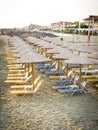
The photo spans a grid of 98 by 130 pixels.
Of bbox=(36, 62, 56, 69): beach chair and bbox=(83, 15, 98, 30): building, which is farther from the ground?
bbox=(83, 15, 98, 30): building

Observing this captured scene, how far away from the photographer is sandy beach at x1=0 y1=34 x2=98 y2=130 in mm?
8531

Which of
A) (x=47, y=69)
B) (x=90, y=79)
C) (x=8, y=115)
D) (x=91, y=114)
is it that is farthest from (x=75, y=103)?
(x=47, y=69)

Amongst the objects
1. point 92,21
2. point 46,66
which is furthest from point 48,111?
point 92,21

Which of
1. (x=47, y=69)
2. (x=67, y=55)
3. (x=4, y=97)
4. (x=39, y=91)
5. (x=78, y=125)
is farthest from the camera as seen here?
(x=47, y=69)

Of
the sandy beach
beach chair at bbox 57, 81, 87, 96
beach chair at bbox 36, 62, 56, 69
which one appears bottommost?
the sandy beach

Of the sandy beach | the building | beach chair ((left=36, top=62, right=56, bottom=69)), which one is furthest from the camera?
the building

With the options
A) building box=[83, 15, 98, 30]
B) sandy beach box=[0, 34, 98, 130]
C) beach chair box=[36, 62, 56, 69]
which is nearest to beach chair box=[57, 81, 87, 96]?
sandy beach box=[0, 34, 98, 130]

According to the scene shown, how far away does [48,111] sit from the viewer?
9.79 m

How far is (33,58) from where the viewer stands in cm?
1207

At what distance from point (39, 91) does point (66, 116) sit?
11.1 ft

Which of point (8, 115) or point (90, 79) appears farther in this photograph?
point (90, 79)

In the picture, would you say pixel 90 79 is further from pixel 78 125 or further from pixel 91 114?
pixel 78 125

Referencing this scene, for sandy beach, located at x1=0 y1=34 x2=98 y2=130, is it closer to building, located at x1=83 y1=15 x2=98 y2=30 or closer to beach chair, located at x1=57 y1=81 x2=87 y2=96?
beach chair, located at x1=57 y1=81 x2=87 y2=96

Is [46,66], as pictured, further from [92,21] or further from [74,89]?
[92,21]
